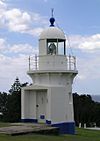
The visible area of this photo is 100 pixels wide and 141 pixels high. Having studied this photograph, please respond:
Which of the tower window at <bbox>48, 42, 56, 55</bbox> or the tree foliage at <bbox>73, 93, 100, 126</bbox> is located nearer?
the tower window at <bbox>48, 42, 56, 55</bbox>

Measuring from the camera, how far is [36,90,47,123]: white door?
20.5 m

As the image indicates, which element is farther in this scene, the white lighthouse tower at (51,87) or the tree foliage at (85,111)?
the tree foliage at (85,111)

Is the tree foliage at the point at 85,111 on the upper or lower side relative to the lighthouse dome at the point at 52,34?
lower

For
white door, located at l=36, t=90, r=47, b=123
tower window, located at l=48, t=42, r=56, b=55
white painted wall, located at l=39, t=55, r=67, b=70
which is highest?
tower window, located at l=48, t=42, r=56, b=55

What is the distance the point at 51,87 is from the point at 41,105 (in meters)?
1.56

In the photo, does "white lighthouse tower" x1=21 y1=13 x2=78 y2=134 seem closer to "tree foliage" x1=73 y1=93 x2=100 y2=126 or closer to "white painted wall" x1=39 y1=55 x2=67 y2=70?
"white painted wall" x1=39 y1=55 x2=67 y2=70

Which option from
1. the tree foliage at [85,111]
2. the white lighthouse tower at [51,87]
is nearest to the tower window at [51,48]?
the white lighthouse tower at [51,87]

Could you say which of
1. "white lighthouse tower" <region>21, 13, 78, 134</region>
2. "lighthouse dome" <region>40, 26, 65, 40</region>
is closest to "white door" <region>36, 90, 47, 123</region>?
"white lighthouse tower" <region>21, 13, 78, 134</region>

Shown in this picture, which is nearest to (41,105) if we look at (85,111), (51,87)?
(51,87)

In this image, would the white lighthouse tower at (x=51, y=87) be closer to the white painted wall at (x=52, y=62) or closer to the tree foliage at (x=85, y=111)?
the white painted wall at (x=52, y=62)

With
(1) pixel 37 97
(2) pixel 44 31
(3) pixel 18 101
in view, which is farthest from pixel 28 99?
(3) pixel 18 101

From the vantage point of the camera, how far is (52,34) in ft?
66.8

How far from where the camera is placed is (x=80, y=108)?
2028 inches

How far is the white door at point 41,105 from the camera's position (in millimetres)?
20520
